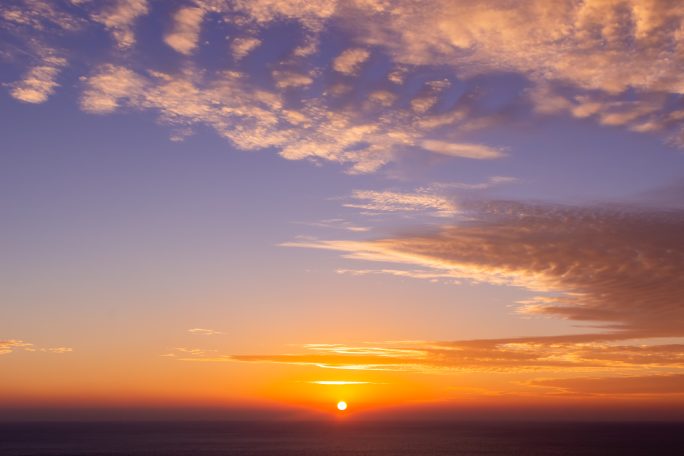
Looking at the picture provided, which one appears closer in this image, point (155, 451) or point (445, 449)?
point (155, 451)

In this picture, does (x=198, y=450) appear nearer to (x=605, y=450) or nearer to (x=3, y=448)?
(x=3, y=448)

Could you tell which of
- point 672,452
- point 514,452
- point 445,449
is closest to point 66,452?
point 445,449

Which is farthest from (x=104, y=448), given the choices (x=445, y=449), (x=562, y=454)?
(x=562, y=454)

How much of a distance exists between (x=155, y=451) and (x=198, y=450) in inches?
451

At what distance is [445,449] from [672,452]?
2119 inches

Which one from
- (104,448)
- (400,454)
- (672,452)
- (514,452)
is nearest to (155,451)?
(104,448)

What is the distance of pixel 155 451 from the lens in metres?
148

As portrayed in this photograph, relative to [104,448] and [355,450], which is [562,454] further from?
[104,448]

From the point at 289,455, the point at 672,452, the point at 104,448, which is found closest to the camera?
the point at 289,455

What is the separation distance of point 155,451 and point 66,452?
807 inches

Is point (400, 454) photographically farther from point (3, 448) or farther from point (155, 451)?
point (3, 448)

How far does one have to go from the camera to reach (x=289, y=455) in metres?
138

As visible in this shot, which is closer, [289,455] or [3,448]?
[289,455]

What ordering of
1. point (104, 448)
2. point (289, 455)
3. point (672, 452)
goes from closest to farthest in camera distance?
point (289, 455) → point (672, 452) → point (104, 448)
